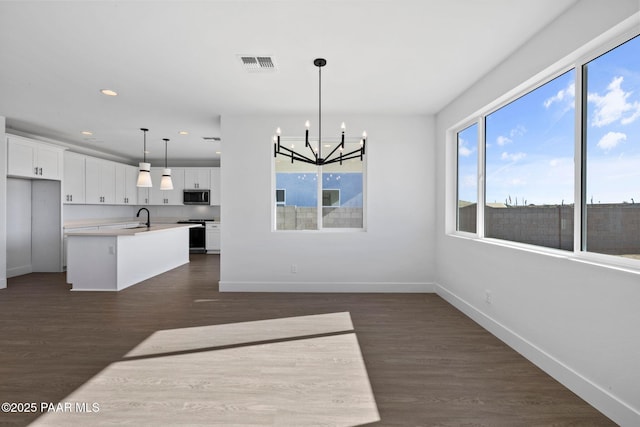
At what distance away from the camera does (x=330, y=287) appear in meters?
4.82

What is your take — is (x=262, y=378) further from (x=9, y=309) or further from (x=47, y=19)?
(x=9, y=309)

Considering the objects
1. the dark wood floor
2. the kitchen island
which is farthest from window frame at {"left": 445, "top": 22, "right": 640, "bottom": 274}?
the kitchen island

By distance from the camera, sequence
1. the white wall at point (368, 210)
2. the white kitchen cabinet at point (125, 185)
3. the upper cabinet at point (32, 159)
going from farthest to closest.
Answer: the white kitchen cabinet at point (125, 185), the upper cabinet at point (32, 159), the white wall at point (368, 210)

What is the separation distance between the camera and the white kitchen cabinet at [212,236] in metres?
8.64

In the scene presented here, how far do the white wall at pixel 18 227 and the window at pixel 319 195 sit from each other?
4.98 m

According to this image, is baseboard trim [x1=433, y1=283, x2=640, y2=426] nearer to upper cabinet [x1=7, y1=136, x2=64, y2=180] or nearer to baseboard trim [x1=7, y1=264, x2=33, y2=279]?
upper cabinet [x1=7, y1=136, x2=64, y2=180]

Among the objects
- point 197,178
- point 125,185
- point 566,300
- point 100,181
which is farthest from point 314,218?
point 125,185

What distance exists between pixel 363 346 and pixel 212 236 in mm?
6726

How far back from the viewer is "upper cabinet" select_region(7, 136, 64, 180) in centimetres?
520

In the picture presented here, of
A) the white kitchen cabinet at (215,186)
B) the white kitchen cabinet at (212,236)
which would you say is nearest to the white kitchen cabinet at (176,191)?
the white kitchen cabinet at (215,186)

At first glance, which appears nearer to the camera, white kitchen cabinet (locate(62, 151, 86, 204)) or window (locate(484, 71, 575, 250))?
window (locate(484, 71, 575, 250))

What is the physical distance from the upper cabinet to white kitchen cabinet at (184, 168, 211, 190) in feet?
9.61

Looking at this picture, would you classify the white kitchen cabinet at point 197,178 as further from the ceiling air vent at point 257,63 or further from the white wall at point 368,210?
the ceiling air vent at point 257,63

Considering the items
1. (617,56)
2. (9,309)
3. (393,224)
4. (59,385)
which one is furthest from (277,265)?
(617,56)
